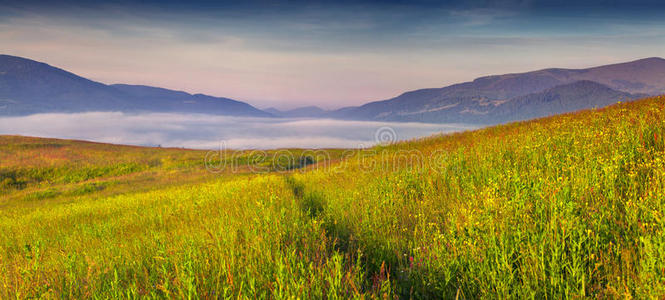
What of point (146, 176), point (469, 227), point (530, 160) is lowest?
point (146, 176)

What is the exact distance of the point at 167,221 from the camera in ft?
23.7

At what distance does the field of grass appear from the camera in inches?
93.1

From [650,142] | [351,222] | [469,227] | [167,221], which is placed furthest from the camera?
[167,221]

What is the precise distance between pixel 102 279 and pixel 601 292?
4.41m

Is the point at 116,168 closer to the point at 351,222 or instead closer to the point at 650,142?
the point at 351,222

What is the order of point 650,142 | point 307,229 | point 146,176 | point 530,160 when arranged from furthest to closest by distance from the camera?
point 146,176 < point 530,160 < point 650,142 < point 307,229

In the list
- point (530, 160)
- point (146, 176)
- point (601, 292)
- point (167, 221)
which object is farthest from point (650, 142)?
point (146, 176)

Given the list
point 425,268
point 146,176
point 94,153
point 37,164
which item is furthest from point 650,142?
point 94,153

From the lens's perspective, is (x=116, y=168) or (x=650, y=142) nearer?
(x=650, y=142)

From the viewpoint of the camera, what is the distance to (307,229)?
3842mm

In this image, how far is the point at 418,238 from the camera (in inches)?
157

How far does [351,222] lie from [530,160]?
4284mm

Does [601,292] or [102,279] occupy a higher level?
[601,292]

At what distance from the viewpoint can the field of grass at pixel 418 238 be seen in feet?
7.76
